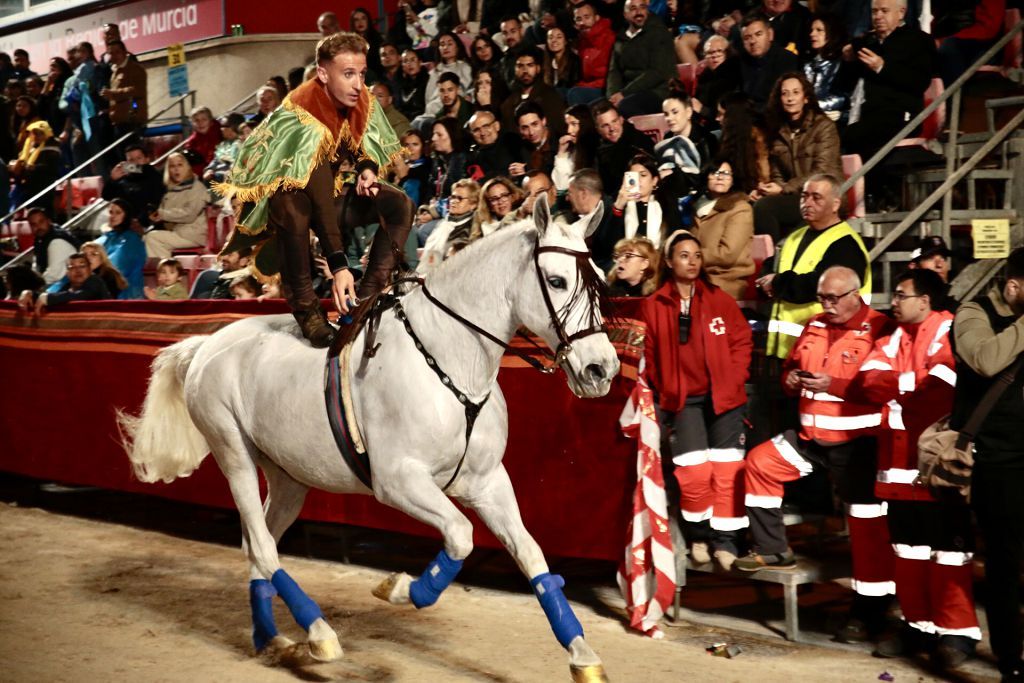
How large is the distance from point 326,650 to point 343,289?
1595 mm

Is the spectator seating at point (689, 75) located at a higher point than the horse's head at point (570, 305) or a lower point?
higher

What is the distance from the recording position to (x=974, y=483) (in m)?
5.32

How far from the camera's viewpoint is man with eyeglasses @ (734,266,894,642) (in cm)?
604

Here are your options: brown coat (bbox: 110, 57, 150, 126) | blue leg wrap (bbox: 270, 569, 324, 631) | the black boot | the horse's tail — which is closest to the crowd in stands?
the black boot

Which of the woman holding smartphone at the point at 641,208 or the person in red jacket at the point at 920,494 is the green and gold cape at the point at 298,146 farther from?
the person in red jacket at the point at 920,494

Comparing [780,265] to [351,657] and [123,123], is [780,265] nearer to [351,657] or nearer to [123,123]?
[351,657]

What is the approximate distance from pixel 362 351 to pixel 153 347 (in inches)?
156

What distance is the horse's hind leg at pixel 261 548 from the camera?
548 cm

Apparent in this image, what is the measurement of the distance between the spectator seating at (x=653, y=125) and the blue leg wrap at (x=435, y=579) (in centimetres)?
571

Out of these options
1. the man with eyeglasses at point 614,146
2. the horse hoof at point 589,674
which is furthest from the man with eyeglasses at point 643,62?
the horse hoof at point 589,674

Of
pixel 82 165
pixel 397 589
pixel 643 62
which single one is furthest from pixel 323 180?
pixel 82 165

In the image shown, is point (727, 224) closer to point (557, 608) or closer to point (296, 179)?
point (296, 179)

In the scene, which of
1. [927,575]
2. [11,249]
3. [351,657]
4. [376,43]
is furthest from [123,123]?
[927,575]

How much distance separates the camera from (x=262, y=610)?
5.95 meters
